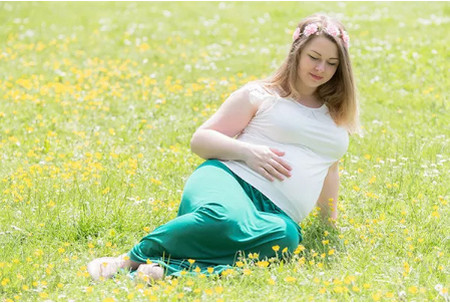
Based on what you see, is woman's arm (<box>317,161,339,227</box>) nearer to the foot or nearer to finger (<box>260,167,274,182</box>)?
finger (<box>260,167,274,182</box>)

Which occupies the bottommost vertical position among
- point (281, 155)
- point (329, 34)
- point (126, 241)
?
point (126, 241)

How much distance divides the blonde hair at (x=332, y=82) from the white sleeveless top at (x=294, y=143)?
2.5 inches

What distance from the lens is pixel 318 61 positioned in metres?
4.53

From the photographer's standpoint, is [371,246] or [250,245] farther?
[371,246]

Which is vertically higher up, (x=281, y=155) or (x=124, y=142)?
(x=281, y=155)

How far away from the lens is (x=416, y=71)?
341 inches

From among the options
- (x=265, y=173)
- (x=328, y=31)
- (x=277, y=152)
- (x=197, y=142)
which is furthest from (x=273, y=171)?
(x=328, y=31)

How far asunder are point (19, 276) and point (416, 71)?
5.87 m

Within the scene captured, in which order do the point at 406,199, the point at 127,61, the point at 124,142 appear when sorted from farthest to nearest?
the point at 127,61 < the point at 124,142 < the point at 406,199

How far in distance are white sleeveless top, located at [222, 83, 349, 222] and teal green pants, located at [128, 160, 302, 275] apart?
18 cm

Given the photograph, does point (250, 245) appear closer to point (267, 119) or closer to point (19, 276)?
point (267, 119)

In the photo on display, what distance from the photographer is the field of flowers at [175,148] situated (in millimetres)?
3928

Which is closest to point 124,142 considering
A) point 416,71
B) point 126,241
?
point 126,241

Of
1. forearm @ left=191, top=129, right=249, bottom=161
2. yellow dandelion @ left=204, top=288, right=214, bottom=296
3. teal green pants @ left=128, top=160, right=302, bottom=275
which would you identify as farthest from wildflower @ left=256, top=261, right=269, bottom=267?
forearm @ left=191, top=129, right=249, bottom=161
